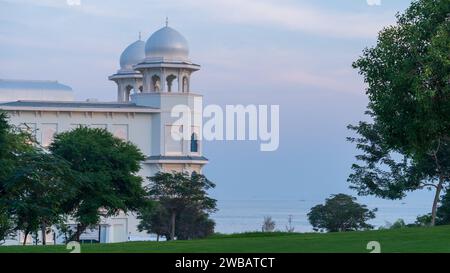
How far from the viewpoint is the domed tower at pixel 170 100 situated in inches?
4026

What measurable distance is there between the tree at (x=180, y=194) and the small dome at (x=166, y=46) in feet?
79.6

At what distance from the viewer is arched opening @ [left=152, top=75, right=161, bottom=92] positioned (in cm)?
10588

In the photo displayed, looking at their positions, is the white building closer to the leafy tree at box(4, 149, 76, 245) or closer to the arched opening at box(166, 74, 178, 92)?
the arched opening at box(166, 74, 178, 92)

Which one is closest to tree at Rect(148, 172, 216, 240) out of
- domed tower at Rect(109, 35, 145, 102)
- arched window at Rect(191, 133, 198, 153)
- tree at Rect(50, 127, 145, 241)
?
tree at Rect(50, 127, 145, 241)

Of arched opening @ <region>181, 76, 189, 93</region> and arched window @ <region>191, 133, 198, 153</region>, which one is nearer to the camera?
arched opening @ <region>181, 76, 189, 93</region>

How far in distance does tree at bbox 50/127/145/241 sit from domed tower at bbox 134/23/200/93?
36.9m

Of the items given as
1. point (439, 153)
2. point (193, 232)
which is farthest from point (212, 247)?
point (193, 232)

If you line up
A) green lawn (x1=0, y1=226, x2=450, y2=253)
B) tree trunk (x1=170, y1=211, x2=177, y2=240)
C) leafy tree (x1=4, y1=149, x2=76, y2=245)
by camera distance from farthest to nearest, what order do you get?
tree trunk (x1=170, y1=211, x2=177, y2=240)
leafy tree (x1=4, y1=149, x2=76, y2=245)
green lawn (x1=0, y1=226, x2=450, y2=253)

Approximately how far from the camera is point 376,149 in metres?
54.9

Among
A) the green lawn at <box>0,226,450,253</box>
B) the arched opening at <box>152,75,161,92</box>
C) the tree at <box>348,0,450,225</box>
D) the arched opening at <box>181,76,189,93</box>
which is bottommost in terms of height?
the green lawn at <box>0,226,450,253</box>

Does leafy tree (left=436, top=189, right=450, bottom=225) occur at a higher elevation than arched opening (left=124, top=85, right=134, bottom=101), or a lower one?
lower

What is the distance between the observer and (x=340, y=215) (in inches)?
2874

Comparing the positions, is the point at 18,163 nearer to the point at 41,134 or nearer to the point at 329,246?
the point at 329,246
